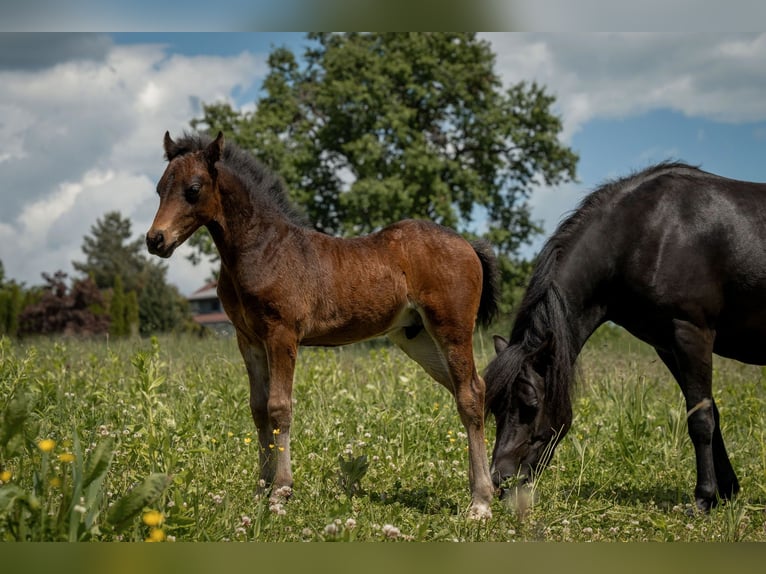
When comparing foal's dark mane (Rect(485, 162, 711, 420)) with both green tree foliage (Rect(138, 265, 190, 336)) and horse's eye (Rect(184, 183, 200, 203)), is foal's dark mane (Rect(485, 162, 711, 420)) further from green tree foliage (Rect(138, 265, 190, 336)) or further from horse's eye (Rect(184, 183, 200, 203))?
green tree foliage (Rect(138, 265, 190, 336))

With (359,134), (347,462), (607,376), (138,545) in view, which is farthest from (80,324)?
(138,545)

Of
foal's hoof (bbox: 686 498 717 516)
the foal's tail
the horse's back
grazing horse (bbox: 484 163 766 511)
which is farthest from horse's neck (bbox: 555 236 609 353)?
foal's hoof (bbox: 686 498 717 516)

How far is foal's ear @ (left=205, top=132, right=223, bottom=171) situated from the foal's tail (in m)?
2.00

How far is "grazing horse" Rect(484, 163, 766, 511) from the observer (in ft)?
17.4

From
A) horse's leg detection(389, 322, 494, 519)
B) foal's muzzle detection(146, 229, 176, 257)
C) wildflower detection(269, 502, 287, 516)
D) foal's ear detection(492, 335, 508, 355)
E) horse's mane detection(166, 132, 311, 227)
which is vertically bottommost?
wildflower detection(269, 502, 287, 516)

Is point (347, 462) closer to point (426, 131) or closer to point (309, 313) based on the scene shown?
point (309, 313)

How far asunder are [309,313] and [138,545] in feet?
12.1

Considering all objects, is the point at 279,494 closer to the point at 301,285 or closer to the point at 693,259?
the point at 301,285

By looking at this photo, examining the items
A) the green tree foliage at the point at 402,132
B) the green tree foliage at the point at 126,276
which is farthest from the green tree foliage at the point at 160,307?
the green tree foliage at the point at 402,132

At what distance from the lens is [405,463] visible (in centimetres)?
598

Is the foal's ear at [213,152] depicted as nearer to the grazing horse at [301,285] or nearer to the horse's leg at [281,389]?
the grazing horse at [301,285]

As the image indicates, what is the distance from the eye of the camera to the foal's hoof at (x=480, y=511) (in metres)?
4.62

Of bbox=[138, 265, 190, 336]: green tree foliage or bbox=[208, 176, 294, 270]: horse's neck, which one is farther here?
bbox=[138, 265, 190, 336]: green tree foliage

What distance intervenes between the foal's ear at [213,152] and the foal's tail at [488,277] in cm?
200
